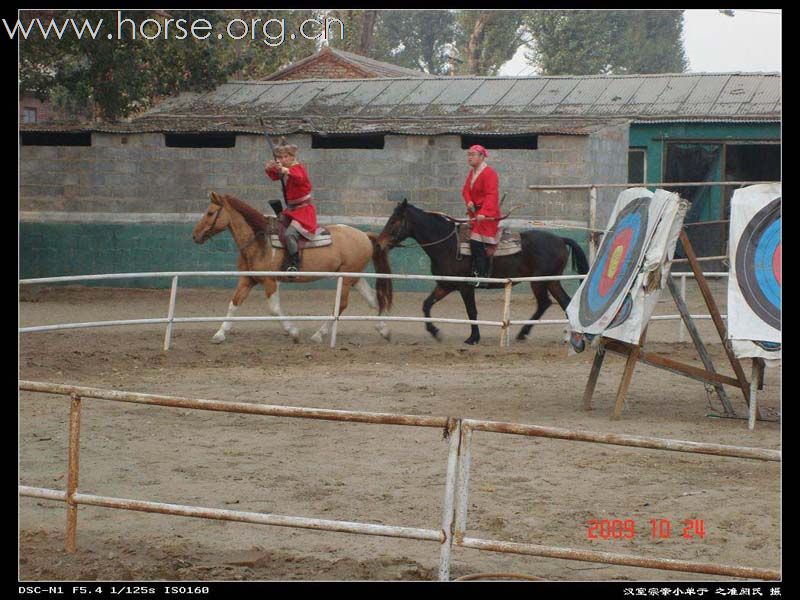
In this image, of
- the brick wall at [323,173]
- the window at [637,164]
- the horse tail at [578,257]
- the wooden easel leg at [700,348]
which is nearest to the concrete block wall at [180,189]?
the brick wall at [323,173]

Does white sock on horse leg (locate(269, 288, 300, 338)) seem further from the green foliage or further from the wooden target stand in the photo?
the green foliage

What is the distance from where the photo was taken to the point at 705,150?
2195 cm

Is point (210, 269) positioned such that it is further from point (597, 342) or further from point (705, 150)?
point (597, 342)

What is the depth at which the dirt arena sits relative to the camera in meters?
5.59

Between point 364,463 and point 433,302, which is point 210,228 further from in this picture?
point 364,463

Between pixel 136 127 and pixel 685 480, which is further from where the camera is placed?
pixel 136 127

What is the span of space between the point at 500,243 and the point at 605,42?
4459 centimetres

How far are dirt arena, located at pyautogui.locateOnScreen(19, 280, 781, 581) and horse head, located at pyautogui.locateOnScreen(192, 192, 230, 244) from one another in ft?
3.93

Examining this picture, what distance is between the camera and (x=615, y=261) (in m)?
9.31

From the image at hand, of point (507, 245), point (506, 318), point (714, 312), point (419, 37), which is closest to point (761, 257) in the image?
point (714, 312)

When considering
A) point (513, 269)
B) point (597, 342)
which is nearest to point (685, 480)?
point (597, 342)

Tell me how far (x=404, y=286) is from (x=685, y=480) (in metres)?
12.3

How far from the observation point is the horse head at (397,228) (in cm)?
1374

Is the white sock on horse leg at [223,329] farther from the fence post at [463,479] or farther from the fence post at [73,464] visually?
the fence post at [463,479]
